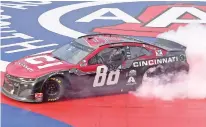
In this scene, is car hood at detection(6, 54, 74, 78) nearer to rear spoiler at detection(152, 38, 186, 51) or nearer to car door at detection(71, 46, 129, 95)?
car door at detection(71, 46, 129, 95)

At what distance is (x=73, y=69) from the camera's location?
8523mm

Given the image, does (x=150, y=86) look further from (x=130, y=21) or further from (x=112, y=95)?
(x=130, y=21)

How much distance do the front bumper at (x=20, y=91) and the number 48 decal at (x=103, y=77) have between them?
133 centimetres

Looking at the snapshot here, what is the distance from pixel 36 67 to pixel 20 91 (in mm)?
590

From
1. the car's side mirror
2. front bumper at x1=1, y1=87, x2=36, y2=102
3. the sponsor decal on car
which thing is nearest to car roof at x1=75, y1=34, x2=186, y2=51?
the sponsor decal on car

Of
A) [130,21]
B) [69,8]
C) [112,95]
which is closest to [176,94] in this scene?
[112,95]

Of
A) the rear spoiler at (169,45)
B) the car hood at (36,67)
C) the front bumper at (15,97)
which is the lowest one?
the front bumper at (15,97)

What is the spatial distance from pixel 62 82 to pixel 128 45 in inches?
68.8

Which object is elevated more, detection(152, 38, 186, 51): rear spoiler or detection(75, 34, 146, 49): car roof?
detection(75, 34, 146, 49): car roof

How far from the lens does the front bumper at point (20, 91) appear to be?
825cm

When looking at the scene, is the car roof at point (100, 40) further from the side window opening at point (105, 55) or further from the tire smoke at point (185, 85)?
the tire smoke at point (185, 85)

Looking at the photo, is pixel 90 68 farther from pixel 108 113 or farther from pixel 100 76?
pixel 108 113

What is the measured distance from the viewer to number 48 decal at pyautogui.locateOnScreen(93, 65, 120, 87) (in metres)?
8.74

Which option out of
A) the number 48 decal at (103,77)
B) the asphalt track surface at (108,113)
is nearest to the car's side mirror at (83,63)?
the number 48 decal at (103,77)
